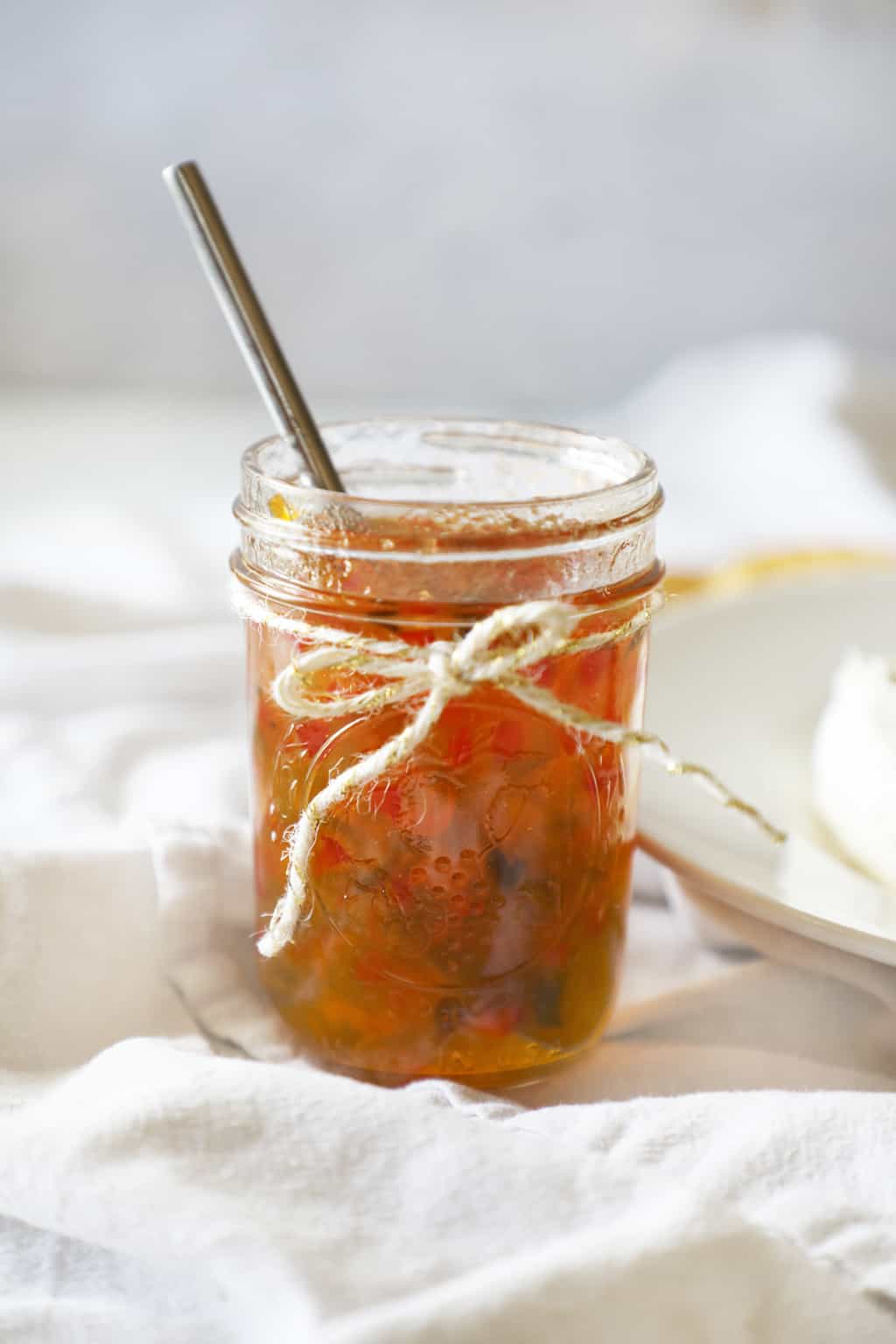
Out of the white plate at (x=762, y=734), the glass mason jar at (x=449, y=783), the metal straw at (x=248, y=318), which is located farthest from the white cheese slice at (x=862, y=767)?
the metal straw at (x=248, y=318)

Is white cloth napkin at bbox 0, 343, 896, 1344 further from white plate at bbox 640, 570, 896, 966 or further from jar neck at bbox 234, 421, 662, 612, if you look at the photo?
jar neck at bbox 234, 421, 662, 612

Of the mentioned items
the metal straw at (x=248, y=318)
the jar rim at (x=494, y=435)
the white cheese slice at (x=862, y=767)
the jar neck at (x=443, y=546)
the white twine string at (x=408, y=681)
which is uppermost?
the metal straw at (x=248, y=318)

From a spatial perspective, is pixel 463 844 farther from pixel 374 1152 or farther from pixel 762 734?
pixel 762 734

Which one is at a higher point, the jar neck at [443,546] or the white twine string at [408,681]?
the jar neck at [443,546]

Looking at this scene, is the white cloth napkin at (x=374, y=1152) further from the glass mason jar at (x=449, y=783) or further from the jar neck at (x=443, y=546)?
the jar neck at (x=443, y=546)

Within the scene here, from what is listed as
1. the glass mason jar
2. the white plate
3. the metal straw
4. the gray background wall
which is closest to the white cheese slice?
the white plate

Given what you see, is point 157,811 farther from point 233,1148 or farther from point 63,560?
point 63,560

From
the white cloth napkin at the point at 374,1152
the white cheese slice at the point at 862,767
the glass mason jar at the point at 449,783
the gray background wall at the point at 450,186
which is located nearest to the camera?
the white cloth napkin at the point at 374,1152
